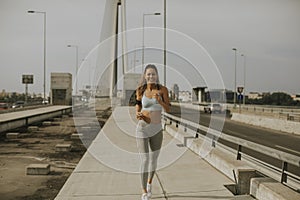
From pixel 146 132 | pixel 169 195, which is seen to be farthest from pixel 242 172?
pixel 146 132

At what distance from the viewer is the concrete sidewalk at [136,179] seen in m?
6.63

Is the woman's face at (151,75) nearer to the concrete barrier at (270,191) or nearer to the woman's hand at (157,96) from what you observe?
the woman's hand at (157,96)

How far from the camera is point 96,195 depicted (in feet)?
21.8

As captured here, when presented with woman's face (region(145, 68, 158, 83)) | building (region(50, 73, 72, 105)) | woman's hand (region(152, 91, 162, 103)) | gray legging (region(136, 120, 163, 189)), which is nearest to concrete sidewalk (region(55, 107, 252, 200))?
gray legging (region(136, 120, 163, 189))

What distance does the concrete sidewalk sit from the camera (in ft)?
21.7

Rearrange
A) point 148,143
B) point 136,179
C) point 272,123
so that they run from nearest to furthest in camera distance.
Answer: point 148,143
point 136,179
point 272,123

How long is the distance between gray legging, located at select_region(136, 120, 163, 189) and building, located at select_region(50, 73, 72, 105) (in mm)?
51178

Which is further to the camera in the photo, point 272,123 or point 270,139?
point 272,123

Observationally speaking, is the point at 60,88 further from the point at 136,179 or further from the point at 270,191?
the point at 270,191

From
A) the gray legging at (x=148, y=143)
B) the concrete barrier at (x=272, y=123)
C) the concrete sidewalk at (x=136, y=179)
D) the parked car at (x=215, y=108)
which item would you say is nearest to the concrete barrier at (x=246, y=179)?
the concrete sidewalk at (x=136, y=179)

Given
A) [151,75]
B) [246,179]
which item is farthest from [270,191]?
[151,75]

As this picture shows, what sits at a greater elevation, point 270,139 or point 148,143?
point 148,143

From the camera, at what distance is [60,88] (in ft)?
185

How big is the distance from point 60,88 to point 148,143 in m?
52.0
